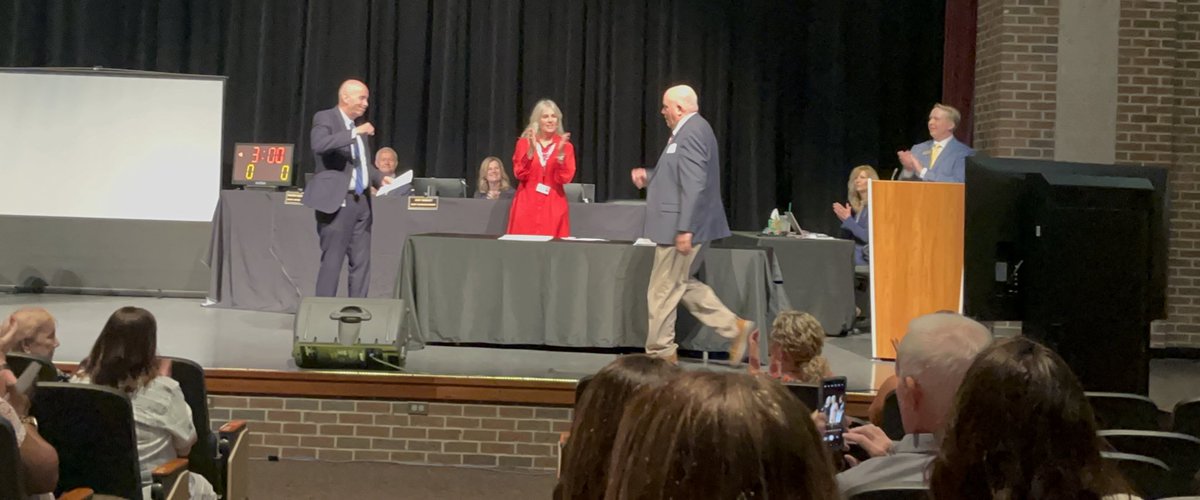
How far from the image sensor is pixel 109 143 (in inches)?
395

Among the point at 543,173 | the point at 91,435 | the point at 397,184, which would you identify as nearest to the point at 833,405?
the point at 91,435

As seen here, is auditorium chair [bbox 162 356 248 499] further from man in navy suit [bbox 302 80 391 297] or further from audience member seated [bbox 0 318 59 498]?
man in navy suit [bbox 302 80 391 297]

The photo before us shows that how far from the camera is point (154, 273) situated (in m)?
9.89

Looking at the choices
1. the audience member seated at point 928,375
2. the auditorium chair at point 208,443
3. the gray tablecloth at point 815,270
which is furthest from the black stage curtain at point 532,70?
the audience member seated at point 928,375

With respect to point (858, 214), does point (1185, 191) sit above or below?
above

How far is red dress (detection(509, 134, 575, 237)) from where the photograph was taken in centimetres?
720

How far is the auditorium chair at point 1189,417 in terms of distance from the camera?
3297mm

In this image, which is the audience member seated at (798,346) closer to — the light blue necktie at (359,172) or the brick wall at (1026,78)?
the light blue necktie at (359,172)

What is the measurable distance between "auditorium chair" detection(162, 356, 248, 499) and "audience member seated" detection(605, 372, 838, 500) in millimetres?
2902

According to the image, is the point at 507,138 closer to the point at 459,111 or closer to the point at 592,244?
the point at 459,111

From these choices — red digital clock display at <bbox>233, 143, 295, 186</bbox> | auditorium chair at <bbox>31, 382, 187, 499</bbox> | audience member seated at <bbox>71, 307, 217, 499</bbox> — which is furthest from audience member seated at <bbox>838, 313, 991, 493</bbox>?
red digital clock display at <bbox>233, 143, 295, 186</bbox>

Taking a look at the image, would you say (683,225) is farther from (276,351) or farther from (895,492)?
(895,492)

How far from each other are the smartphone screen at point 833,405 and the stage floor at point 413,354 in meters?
2.60

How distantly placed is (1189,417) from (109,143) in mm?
8856
